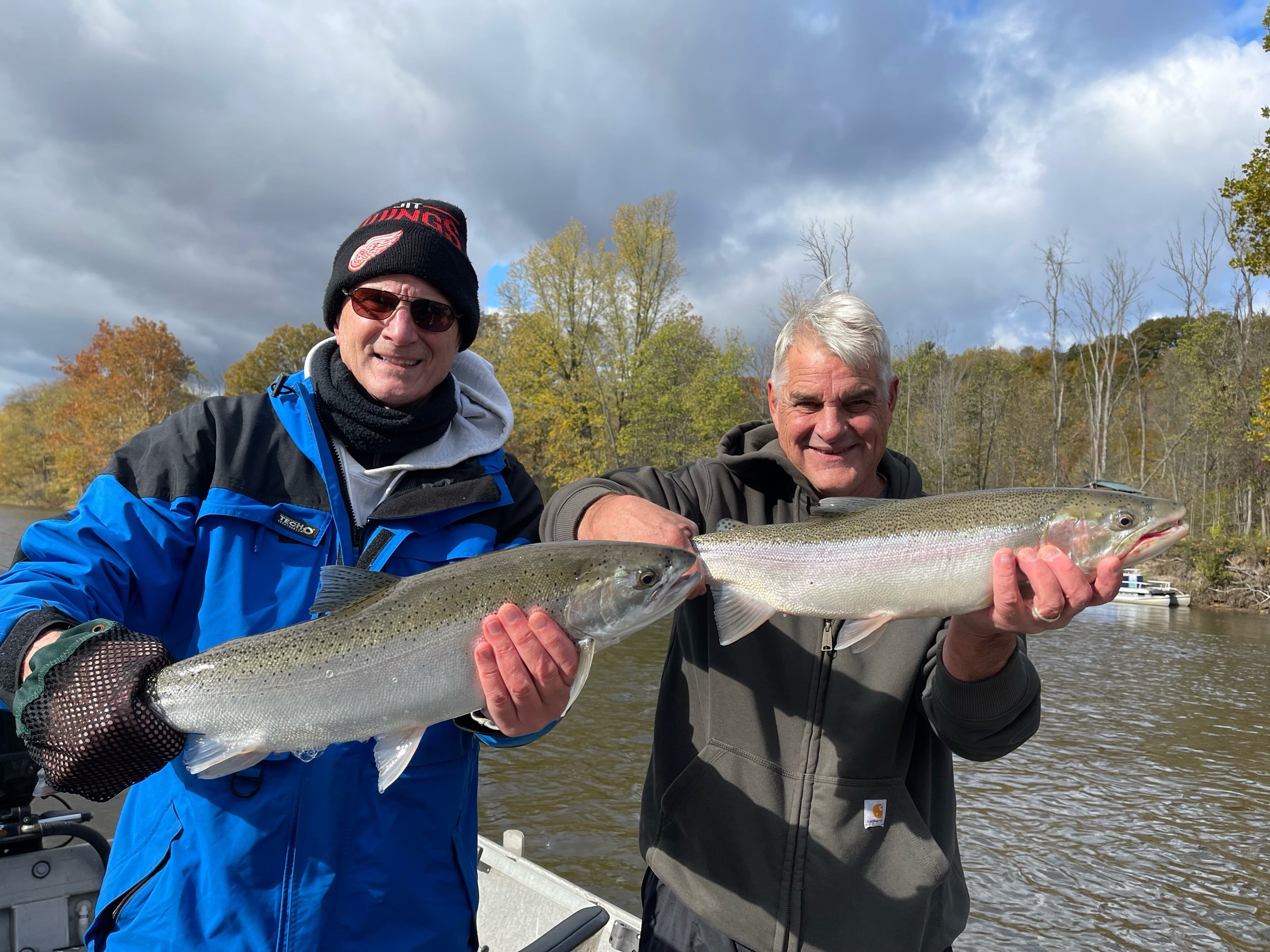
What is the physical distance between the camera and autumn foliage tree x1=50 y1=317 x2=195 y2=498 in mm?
48875

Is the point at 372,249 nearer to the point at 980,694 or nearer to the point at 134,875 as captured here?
the point at 134,875

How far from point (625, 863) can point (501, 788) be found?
2473 millimetres

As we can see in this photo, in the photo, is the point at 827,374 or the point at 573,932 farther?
the point at 573,932

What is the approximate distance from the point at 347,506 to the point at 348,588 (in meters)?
0.35

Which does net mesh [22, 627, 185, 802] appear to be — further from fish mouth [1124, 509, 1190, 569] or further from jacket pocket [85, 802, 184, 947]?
fish mouth [1124, 509, 1190, 569]

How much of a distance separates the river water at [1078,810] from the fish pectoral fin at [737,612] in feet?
20.2

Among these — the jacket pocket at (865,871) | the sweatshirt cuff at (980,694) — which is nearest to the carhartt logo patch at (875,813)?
the jacket pocket at (865,871)

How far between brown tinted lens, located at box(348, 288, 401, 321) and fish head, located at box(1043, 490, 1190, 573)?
2.68 metres

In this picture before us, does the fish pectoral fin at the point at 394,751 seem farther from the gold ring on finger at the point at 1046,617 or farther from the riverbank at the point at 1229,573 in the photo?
the riverbank at the point at 1229,573

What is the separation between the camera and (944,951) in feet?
9.75

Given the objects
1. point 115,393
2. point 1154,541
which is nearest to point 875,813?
point 1154,541

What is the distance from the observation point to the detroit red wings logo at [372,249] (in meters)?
2.82

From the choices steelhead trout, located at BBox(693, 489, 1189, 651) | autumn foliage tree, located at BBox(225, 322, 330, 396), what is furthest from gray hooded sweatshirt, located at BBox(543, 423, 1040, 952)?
autumn foliage tree, located at BBox(225, 322, 330, 396)

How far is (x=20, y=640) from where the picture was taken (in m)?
2.05
